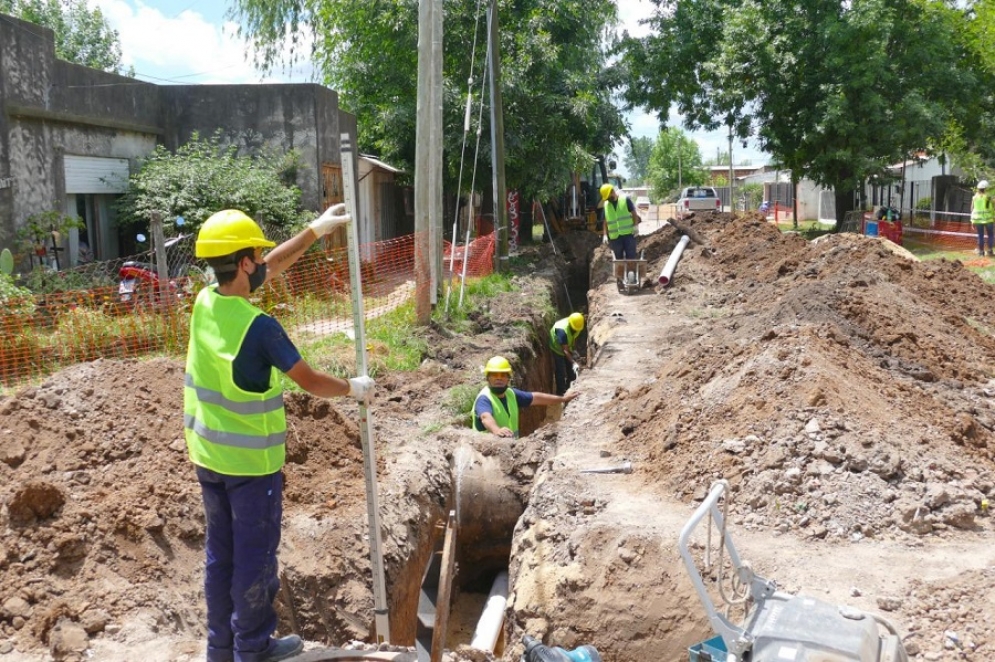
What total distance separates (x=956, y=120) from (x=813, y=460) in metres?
23.5

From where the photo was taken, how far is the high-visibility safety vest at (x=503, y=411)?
29.0 ft

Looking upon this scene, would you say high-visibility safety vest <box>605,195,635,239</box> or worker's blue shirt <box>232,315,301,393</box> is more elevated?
high-visibility safety vest <box>605,195,635,239</box>

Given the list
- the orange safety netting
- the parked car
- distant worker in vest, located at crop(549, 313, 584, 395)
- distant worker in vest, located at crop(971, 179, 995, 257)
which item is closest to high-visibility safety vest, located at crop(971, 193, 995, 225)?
distant worker in vest, located at crop(971, 179, 995, 257)

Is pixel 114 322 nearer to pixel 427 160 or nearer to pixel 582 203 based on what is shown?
pixel 427 160

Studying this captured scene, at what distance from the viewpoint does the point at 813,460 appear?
6.21 m

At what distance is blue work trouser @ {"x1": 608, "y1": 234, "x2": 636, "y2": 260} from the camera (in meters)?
16.3

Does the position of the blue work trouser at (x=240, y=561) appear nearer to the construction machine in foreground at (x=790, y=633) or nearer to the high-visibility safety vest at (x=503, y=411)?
the construction machine in foreground at (x=790, y=633)

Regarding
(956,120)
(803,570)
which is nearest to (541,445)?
(803,570)

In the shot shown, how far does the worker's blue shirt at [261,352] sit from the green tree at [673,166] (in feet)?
233

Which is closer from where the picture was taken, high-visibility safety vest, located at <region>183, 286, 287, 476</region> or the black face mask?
high-visibility safety vest, located at <region>183, 286, 287, 476</region>

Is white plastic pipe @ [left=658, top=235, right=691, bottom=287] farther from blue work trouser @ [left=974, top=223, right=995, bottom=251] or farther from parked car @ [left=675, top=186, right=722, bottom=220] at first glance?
A: parked car @ [left=675, top=186, right=722, bottom=220]

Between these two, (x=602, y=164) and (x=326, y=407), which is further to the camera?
(x=602, y=164)

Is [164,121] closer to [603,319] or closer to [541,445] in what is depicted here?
[603,319]

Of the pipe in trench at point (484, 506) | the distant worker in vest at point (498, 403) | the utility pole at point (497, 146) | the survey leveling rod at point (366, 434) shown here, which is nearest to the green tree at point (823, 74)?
the utility pole at point (497, 146)
